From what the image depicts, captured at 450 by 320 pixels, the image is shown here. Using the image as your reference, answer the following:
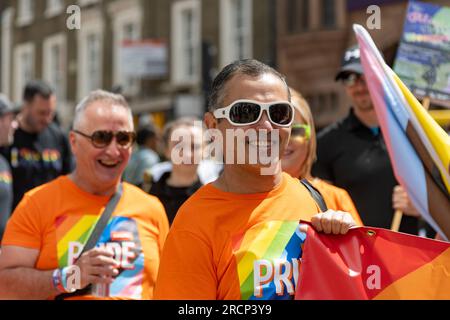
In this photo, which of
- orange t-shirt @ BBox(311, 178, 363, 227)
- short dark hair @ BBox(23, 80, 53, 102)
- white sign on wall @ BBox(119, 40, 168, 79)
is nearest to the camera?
orange t-shirt @ BBox(311, 178, 363, 227)

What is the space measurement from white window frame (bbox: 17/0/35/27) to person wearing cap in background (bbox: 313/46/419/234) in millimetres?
25925

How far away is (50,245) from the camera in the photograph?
3.60 m

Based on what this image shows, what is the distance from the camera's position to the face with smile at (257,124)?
2.57m

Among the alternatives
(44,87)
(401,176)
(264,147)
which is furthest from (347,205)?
(44,87)

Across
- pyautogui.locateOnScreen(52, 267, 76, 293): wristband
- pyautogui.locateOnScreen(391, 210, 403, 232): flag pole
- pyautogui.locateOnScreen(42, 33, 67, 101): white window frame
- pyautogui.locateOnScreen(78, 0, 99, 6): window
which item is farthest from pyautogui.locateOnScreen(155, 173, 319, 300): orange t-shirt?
pyautogui.locateOnScreen(42, 33, 67, 101): white window frame

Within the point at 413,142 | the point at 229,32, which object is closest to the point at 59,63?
the point at 229,32

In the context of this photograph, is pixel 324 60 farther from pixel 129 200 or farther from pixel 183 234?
pixel 183 234

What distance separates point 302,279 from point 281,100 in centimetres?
57

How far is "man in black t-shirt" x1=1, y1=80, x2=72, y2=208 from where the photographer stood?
6.49m

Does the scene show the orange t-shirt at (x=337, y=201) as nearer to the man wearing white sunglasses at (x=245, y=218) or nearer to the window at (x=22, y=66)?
the man wearing white sunglasses at (x=245, y=218)

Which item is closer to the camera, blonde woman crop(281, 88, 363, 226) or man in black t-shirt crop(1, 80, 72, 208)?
blonde woman crop(281, 88, 363, 226)

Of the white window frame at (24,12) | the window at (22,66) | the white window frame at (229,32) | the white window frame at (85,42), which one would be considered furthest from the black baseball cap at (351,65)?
the white window frame at (24,12)

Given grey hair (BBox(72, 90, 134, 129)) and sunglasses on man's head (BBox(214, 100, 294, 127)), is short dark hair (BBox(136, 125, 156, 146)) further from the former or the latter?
sunglasses on man's head (BBox(214, 100, 294, 127))
